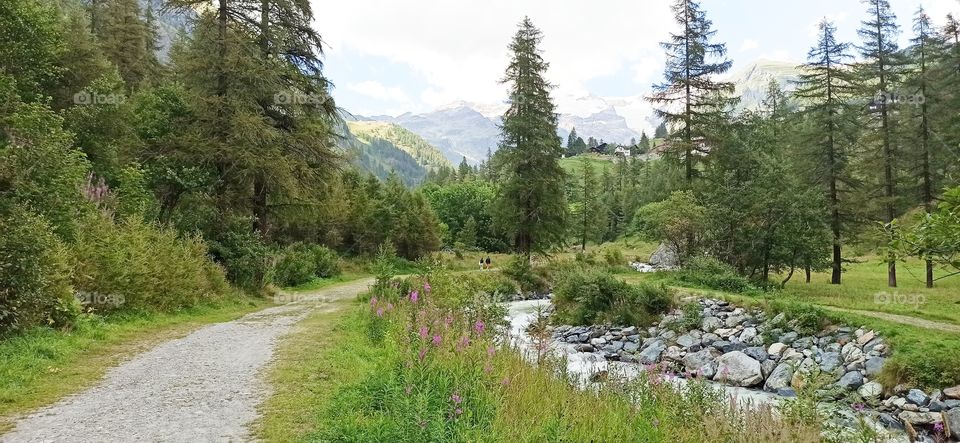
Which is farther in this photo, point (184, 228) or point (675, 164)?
point (675, 164)

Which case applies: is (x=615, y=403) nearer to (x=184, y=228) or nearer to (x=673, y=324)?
(x=673, y=324)

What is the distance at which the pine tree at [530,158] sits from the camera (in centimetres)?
3120

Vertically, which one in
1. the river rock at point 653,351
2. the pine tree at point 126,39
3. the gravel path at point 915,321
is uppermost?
the pine tree at point 126,39

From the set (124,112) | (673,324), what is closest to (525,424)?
(673,324)

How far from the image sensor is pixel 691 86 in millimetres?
31500

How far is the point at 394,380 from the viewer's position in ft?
18.8

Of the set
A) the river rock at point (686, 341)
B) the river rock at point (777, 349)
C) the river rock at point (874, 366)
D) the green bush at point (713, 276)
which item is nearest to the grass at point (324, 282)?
the river rock at point (686, 341)

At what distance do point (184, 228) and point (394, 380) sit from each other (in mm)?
14748

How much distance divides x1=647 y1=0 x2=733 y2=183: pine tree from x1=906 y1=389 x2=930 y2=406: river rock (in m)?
22.6

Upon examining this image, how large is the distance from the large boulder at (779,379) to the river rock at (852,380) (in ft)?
3.00

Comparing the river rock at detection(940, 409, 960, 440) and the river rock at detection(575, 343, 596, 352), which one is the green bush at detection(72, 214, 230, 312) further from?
the river rock at detection(940, 409, 960, 440)

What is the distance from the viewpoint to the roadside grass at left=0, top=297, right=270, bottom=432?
247 inches

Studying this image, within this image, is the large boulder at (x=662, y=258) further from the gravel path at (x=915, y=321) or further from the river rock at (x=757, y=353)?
Answer: the river rock at (x=757, y=353)

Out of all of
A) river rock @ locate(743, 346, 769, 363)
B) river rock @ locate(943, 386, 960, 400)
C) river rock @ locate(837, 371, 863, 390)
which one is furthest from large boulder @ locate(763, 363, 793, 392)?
river rock @ locate(943, 386, 960, 400)
